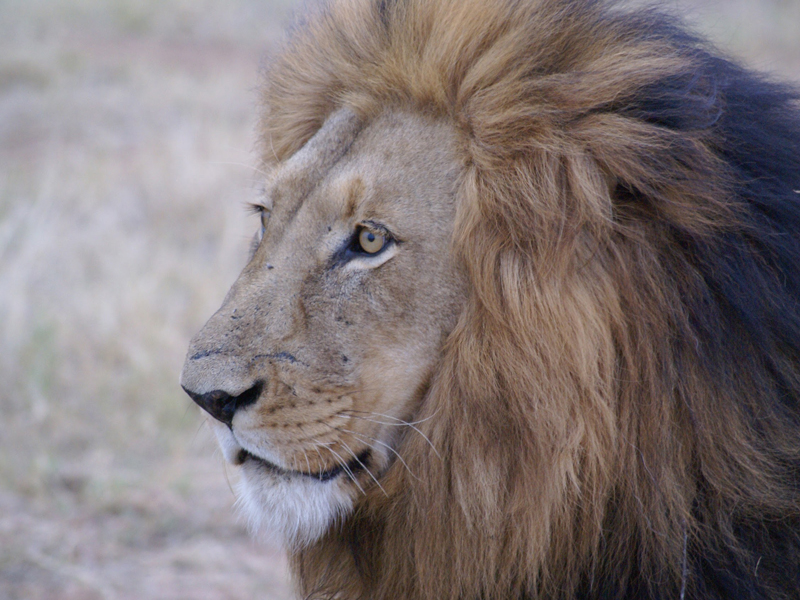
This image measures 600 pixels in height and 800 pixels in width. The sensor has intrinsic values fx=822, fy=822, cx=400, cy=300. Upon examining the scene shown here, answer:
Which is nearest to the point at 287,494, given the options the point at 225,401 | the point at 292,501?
the point at 292,501

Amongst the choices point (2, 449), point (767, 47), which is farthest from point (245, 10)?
point (2, 449)

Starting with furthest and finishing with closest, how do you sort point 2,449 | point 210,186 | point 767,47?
point 767,47
point 210,186
point 2,449

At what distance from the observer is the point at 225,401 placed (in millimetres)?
1816

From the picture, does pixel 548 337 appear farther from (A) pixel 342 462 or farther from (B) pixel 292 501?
(B) pixel 292 501

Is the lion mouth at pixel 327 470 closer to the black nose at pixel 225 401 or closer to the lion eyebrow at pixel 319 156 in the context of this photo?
the black nose at pixel 225 401

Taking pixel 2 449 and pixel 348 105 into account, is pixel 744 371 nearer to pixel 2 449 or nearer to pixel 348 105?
pixel 348 105

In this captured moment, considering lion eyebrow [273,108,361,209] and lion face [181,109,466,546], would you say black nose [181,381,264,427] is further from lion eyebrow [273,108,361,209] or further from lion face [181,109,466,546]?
lion eyebrow [273,108,361,209]

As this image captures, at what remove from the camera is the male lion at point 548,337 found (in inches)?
69.9

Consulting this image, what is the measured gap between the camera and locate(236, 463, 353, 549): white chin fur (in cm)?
190

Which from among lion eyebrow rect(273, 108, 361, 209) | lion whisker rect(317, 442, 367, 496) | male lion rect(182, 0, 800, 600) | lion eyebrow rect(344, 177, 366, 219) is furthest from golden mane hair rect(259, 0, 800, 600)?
lion eyebrow rect(273, 108, 361, 209)

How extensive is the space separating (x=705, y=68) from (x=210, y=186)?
20.5 ft

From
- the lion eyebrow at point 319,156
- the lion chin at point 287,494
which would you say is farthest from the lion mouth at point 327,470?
the lion eyebrow at point 319,156

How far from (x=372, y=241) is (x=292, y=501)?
2.07 ft

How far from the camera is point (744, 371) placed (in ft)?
5.84
